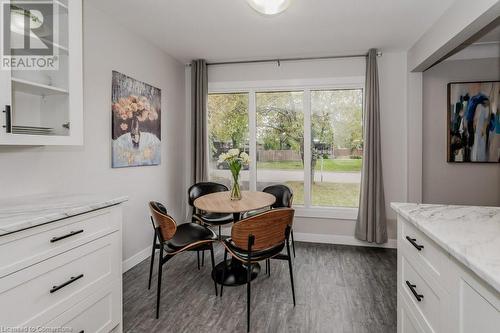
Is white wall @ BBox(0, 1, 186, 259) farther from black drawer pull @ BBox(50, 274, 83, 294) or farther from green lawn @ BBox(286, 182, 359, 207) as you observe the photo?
green lawn @ BBox(286, 182, 359, 207)

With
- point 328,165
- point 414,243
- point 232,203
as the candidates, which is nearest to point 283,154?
point 328,165

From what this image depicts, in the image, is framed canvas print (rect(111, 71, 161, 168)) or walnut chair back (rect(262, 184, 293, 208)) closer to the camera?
framed canvas print (rect(111, 71, 161, 168))

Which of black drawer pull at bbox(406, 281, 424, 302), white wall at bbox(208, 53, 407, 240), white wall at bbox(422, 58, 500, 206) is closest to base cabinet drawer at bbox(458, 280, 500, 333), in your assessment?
black drawer pull at bbox(406, 281, 424, 302)

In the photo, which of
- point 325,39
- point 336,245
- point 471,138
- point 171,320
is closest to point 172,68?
point 325,39

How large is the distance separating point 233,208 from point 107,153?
4.58 feet

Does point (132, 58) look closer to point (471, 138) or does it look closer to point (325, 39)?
point (325, 39)

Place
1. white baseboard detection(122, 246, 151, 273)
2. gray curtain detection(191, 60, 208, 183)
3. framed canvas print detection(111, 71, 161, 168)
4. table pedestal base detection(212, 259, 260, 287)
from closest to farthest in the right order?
table pedestal base detection(212, 259, 260, 287) < framed canvas print detection(111, 71, 161, 168) < white baseboard detection(122, 246, 151, 273) < gray curtain detection(191, 60, 208, 183)

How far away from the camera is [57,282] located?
1.37 m

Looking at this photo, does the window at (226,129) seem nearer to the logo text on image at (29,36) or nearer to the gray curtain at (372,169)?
the gray curtain at (372,169)

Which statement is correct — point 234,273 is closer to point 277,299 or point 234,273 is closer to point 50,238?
point 277,299

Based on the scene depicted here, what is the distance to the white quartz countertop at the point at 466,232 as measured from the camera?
82 cm

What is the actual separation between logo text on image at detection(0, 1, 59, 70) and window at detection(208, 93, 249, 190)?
2518 millimetres

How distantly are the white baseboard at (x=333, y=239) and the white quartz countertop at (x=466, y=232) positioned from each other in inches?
90.4

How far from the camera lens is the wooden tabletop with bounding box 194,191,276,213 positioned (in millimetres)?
2338
